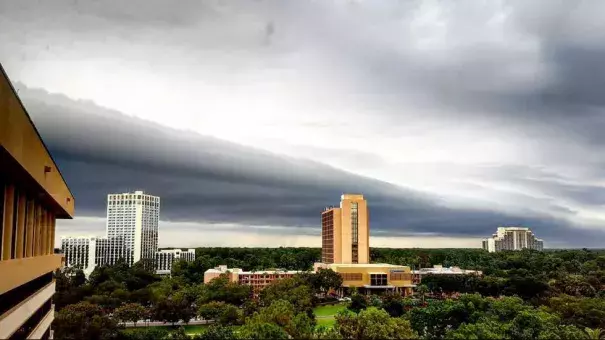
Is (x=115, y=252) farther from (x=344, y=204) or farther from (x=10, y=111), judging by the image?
(x=10, y=111)

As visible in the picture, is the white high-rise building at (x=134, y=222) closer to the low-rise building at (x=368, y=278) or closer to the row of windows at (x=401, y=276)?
the low-rise building at (x=368, y=278)

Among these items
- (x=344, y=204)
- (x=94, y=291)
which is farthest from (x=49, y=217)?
(x=344, y=204)

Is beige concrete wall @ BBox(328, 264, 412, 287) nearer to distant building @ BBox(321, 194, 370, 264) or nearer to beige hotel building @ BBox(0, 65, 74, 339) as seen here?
distant building @ BBox(321, 194, 370, 264)

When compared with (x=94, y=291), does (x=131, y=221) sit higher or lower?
higher

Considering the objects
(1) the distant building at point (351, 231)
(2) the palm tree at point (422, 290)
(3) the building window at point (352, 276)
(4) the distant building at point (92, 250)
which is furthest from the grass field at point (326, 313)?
(4) the distant building at point (92, 250)

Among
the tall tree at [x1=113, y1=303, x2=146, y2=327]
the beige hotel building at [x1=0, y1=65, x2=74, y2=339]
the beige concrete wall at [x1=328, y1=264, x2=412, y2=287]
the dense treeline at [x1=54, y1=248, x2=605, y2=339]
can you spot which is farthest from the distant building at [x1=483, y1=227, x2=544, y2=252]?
the beige hotel building at [x1=0, y1=65, x2=74, y2=339]
